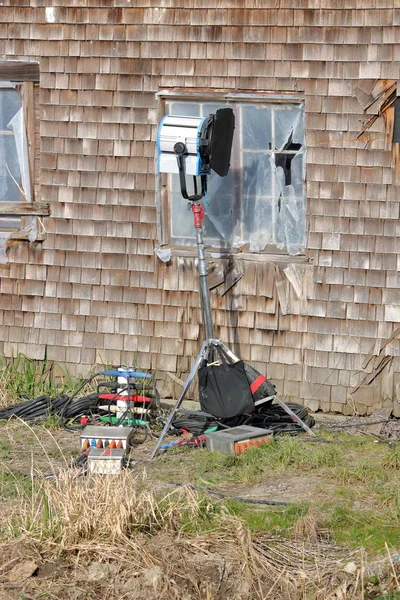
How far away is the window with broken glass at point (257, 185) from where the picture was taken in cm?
800

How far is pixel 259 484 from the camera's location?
652cm

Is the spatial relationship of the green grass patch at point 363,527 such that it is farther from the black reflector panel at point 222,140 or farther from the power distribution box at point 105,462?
the black reflector panel at point 222,140

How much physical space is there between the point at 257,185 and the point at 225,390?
186 centimetres

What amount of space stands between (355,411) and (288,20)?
10.4ft

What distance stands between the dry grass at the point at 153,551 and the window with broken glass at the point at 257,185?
307 centimetres

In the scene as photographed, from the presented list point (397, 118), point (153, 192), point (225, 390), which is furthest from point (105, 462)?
point (397, 118)

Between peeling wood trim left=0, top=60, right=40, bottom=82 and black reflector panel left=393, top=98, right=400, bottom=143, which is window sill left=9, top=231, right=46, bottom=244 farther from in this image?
black reflector panel left=393, top=98, right=400, bottom=143

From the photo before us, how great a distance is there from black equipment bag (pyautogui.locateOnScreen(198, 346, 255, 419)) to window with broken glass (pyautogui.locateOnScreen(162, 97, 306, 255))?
53.0 inches

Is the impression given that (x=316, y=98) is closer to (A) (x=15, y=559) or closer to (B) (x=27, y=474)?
(B) (x=27, y=474)

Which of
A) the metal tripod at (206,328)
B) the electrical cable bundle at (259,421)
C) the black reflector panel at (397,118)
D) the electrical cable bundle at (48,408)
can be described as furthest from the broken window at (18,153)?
the black reflector panel at (397,118)

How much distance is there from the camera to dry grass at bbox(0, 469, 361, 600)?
488 centimetres

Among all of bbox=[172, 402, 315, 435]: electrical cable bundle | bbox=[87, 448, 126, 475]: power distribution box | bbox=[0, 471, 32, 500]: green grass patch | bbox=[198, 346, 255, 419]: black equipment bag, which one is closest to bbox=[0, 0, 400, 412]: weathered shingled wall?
bbox=[172, 402, 315, 435]: electrical cable bundle

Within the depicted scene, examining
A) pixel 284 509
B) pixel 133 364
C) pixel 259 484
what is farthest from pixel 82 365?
pixel 284 509

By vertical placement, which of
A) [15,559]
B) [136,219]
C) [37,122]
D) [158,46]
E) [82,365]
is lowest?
[15,559]
